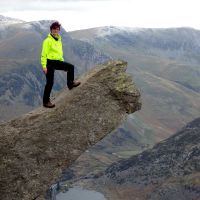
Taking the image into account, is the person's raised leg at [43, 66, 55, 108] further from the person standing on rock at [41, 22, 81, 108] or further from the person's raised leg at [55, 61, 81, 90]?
the person's raised leg at [55, 61, 81, 90]

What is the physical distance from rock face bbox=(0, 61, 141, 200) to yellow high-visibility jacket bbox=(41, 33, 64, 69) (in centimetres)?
283

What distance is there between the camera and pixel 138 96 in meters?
31.3

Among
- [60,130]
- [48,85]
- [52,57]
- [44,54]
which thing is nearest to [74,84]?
[48,85]

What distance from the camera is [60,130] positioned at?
29062mm

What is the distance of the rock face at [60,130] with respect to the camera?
1095 inches

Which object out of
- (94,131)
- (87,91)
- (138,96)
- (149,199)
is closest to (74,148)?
(94,131)

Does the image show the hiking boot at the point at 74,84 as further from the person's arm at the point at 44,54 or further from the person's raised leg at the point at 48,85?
the person's arm at the point at 44,54

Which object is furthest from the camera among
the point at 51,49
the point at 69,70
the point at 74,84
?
the point at 74,84

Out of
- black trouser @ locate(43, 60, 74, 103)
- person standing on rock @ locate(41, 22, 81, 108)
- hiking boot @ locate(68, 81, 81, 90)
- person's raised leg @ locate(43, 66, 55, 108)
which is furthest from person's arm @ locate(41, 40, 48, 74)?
hiking boot @ locate(68, 81, 81, 90)

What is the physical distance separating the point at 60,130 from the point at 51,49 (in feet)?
16.5

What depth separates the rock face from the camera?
27.8 metres

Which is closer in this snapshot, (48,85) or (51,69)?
(51,69)

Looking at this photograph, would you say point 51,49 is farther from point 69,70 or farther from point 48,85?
point 48,85

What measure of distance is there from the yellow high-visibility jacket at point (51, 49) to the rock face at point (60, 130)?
2.83 m
